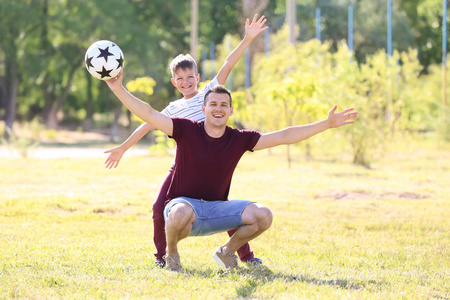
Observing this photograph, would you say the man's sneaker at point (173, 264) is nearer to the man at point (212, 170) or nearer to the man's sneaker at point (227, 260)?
the man at point (212, 170)

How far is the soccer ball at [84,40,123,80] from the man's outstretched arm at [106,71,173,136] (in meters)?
0.09

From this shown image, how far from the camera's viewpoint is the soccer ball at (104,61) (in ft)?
17.6

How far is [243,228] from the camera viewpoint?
530 centimetres

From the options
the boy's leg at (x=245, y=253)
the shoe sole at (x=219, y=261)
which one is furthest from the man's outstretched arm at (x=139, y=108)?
the boy's leg at (x=245, y=253)

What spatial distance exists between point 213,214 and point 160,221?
589 millimetres

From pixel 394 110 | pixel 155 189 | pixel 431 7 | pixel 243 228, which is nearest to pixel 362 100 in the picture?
pixel 394 110

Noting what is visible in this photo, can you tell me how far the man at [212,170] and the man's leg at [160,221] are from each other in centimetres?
14

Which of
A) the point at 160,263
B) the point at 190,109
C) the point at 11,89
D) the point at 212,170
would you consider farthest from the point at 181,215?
the point at 11,89

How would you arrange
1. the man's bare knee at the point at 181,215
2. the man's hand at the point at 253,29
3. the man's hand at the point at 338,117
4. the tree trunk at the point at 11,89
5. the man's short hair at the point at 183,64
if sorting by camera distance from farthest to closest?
the tree trunk at the point at 11,89 < the man's hand at the point at 253,29 < the man's short hair at the point at 183,64 < the man's hand at the point at 338,117 < the man's bare knee at the point at 181,215

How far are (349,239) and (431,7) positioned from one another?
31.3 meters

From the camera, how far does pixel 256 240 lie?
7.05 m

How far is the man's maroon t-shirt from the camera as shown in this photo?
209 inches

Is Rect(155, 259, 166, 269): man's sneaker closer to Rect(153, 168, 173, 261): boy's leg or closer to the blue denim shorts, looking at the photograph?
Rect(153, 168, 173, 261): boy's leg

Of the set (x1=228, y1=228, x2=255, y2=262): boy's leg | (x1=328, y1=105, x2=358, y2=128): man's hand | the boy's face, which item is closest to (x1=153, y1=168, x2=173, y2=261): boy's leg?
(x1=228, y1=228, x2=255, y2=262): boy's leg
